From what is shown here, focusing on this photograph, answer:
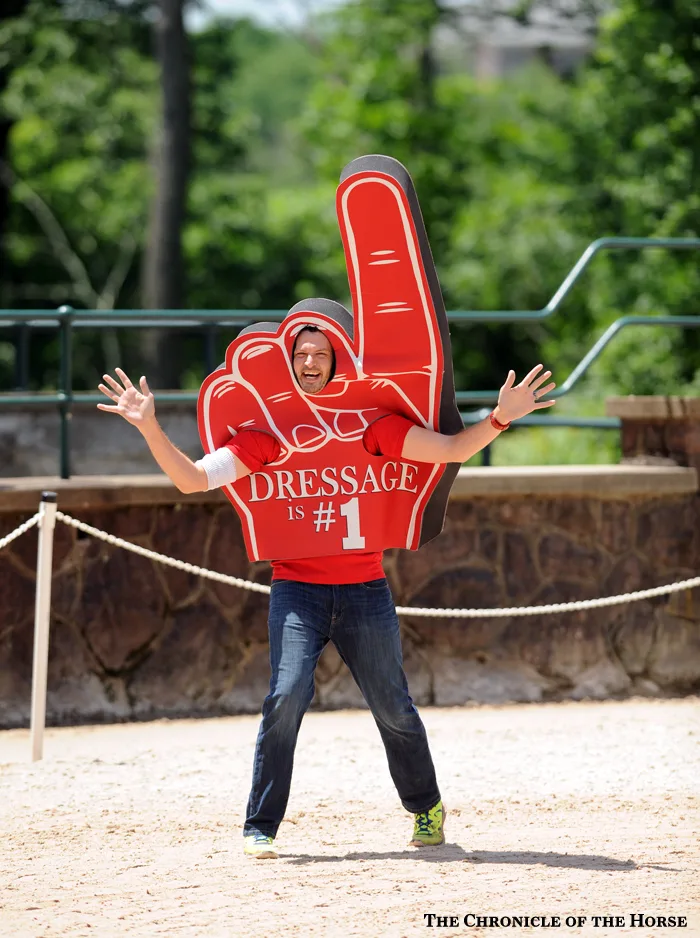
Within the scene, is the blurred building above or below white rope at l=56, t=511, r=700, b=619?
above

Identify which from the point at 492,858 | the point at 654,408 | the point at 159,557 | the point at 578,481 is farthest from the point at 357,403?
the point at 654,408

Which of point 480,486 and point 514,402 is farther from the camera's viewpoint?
point 480,486

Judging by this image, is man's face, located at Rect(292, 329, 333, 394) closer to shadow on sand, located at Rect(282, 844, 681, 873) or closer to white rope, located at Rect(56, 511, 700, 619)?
shadow on sand, located at Rect(282, 844, 681, 873)

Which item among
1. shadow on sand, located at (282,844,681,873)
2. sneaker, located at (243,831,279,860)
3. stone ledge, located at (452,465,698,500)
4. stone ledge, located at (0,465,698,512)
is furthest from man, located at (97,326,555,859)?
stone ledge, located at (452,465,698,500)

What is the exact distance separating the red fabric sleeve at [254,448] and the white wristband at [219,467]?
0.04 meters

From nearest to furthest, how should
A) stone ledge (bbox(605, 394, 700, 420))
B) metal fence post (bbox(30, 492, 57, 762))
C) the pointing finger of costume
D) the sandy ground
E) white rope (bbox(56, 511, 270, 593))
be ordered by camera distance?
the sandy ground → the pointing finger of costume → metal fence post (bbox(30, 492, 57, 762)) → white rope (bbox(56, 511, 270, 593)) → stone ledge (bbox(605, 394, 700, 420))

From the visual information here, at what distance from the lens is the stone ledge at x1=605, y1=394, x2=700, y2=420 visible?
27.2 ft

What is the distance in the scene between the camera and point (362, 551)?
5250mm

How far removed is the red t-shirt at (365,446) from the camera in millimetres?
5203

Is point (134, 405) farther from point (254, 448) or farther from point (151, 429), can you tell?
point (254, 448)

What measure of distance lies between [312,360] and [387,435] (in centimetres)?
40

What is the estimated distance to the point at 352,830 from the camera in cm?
549

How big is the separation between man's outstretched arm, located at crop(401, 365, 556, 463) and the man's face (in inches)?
15.5

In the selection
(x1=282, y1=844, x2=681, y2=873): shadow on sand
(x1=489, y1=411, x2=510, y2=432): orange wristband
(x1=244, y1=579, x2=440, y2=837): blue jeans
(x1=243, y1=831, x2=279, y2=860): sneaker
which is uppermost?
(x1=489, y1=411, x2=510, y2=432): orange wristband
